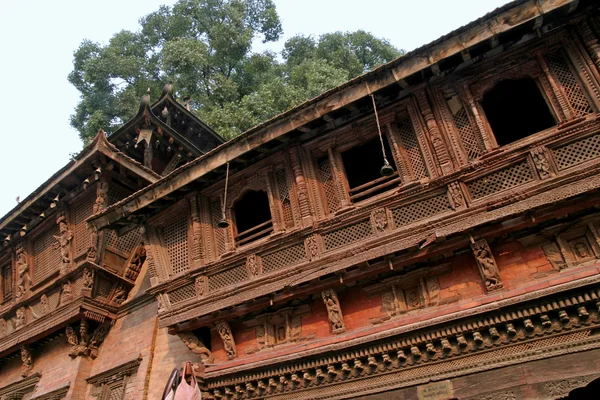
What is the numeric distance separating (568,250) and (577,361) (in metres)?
1.31

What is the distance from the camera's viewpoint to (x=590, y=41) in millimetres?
6516

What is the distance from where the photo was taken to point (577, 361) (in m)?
5.56

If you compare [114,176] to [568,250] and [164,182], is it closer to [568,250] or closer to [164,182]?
[164,182]

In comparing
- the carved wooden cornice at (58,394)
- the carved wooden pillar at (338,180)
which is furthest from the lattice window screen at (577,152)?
the carved wooden cornice at (58,394)

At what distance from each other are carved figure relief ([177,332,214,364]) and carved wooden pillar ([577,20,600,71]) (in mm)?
7236

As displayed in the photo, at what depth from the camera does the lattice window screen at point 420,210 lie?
690cm

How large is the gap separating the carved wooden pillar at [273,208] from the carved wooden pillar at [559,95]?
4.41 meters

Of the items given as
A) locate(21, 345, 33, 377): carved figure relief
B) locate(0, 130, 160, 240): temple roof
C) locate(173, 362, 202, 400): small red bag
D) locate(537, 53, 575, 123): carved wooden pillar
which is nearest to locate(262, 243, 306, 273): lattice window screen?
locate(173, 362, 202, 400): small red bag

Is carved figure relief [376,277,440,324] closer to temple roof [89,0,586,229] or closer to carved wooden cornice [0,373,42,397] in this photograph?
temple roof [89,0,586,229]

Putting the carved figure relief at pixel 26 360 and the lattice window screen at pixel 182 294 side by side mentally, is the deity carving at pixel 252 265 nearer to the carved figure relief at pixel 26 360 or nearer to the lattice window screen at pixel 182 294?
the lattice window screen at pixel 182 294

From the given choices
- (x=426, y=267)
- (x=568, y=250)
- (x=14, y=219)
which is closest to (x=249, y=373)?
(x=426, y=267)

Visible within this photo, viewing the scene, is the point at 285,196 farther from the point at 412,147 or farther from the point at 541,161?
the point at 541,161

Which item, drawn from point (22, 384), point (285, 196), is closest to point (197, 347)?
point (285, 196)

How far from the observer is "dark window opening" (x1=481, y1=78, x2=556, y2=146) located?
27.4 feet
